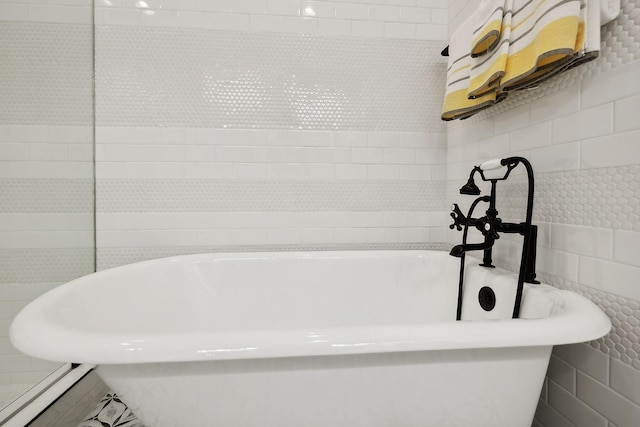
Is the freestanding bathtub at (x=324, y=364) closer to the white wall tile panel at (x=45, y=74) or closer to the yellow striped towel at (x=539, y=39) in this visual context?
the yellow striped towel at (x=539, y=39)

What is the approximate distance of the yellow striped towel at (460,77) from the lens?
1301 millimetres

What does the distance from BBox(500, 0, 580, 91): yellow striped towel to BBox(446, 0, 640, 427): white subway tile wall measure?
4.2 inches

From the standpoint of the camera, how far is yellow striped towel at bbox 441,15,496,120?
1301 mm

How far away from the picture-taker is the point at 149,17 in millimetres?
1557

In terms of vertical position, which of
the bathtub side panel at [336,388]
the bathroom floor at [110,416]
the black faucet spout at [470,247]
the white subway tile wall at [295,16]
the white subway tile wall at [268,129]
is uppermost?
the white subway tile wall at [295,16]

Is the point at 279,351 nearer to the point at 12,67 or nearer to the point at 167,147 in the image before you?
the point at 167,147

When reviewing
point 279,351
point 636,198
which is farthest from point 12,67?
point 636,198

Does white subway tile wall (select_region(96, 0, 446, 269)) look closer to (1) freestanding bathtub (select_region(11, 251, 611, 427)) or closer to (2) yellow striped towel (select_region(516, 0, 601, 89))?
(1) freestanding bathtub (select_region(11, 251, 611, 427))

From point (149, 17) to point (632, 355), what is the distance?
2204mm

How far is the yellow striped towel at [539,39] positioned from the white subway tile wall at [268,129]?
684 mm

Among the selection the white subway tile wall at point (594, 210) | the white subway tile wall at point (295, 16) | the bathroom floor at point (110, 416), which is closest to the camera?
the white subway tile wall at point (594, 210)

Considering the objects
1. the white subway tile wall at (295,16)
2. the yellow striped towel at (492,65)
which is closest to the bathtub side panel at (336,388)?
the yellow striped towel at (492,65)

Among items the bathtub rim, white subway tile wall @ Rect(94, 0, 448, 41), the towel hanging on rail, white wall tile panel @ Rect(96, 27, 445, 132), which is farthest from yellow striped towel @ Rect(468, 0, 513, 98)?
the bathtub rim

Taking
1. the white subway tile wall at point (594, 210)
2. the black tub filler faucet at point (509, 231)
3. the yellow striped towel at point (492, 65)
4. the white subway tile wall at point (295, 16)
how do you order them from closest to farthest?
the white subway tile wall at point (594, 210), the black tub filler faucet at point (509, 231), the yellow striped towel at point (492, 65), the white subway tile wall at point (295, 16)
